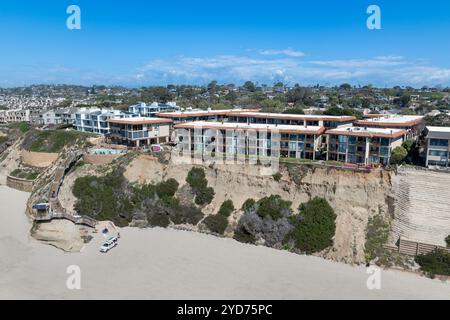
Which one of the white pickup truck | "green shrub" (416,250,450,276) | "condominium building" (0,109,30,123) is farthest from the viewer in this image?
"condominium building" (0,109,30,123)

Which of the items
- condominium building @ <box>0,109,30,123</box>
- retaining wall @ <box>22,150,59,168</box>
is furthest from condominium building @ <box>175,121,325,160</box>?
condominium building @ <box>0,109,30,123</box>

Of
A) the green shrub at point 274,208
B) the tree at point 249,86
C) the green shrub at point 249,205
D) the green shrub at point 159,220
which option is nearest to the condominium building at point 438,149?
the green shrub at point 274,208

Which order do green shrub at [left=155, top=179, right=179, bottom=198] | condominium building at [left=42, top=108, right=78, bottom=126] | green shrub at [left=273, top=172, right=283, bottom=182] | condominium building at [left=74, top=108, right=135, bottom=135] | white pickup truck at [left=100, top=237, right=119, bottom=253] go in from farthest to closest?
condominium building at [left=42, top=108, right=78, bottom=126], condominium building at [left=74, top=108, right=135, bottom=135], green shrub at [left=155, top=179, right=179, bottom=198], green shrub at [left=273, top=172, right=283, bottom=182], white pickup truck at [left=100, top=237, right=119, bottom=253]

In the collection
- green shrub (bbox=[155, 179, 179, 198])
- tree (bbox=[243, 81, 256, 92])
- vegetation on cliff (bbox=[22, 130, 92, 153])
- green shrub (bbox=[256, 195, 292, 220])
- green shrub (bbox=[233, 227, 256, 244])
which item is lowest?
green shrub (bbox=[233, 227, 256, 244])

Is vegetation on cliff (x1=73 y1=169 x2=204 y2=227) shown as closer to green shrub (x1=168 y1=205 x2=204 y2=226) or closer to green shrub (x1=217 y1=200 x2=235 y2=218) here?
green shrub (x1=168 y1=205 x2=204 y2=226)

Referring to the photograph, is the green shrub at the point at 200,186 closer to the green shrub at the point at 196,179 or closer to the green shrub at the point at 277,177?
the green shrub at the point at 196,179

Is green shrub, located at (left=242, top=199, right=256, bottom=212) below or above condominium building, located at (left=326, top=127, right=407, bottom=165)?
below
